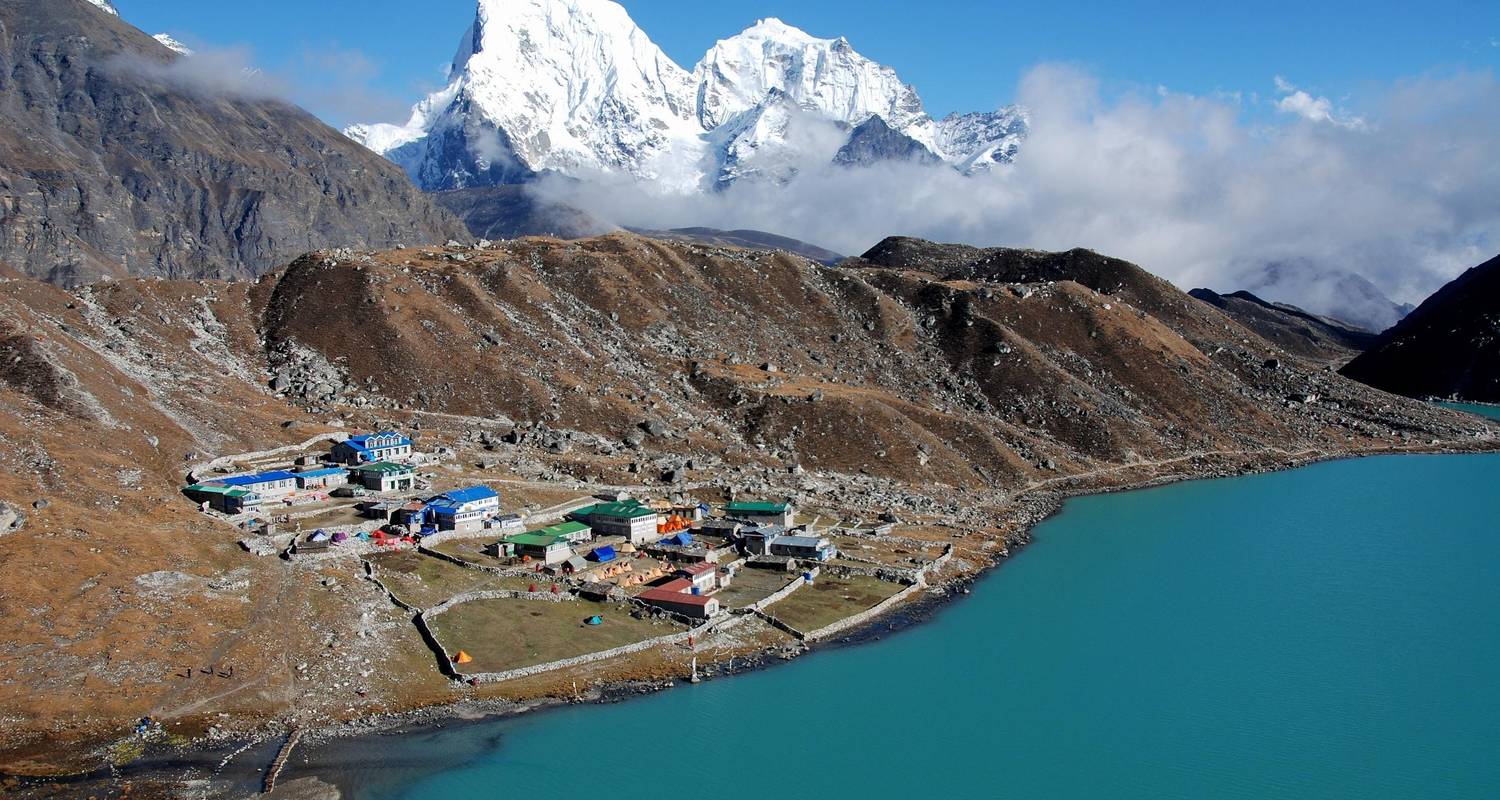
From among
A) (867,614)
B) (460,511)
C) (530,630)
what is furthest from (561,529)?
(867,614)

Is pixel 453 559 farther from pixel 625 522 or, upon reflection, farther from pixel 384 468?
pixel 384 468

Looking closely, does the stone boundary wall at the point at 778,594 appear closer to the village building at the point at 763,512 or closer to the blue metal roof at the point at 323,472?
the village building at the point at 763,512

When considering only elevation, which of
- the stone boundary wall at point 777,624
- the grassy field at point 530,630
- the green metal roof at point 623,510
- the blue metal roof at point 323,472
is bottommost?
the grassy field at point 530,630

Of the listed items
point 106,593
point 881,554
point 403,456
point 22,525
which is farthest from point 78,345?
point 881,554

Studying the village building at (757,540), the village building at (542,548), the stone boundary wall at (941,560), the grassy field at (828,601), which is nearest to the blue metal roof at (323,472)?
the village building at (542,548)

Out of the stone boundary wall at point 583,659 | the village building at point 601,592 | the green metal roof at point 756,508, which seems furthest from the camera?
the green metal roof at point 756,508

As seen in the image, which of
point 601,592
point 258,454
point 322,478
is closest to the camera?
point 601,592
